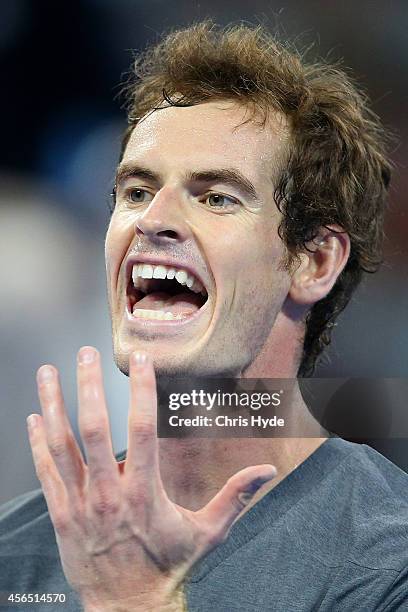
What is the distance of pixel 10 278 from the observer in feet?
4.10

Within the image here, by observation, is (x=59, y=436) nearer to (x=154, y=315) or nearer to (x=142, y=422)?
(x=142, y=422)

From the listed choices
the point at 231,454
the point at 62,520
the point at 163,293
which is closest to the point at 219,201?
the point at 163,293

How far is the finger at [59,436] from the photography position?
0.89 meters

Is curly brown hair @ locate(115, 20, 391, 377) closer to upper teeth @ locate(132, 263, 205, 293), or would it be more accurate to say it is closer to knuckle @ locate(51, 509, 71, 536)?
upper teeth @ locate(132, 263, 205, 293)

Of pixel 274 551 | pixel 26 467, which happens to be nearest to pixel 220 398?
pixel 274 551

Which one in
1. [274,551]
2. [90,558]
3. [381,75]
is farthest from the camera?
[381,75]

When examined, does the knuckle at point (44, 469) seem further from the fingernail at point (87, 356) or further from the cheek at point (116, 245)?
the cheek at point (116, 245)

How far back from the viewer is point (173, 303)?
3.70 ft

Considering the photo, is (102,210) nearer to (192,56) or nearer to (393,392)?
(192,56)

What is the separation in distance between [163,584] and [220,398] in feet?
0.84

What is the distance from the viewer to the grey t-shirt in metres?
1.02

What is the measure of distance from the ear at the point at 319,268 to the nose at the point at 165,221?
0.16 metres

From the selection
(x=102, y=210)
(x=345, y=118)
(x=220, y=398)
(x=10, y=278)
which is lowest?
(x=220, y=398)

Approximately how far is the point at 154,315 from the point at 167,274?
53 millimetres
